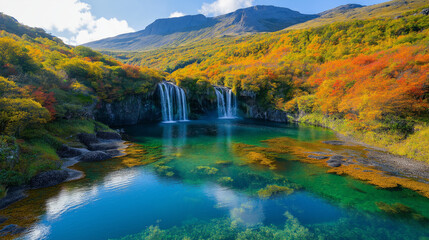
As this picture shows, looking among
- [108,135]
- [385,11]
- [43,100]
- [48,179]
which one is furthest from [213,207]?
[385,11]

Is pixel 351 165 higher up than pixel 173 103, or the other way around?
pixel 173 103

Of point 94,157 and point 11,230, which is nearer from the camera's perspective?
point 11,230

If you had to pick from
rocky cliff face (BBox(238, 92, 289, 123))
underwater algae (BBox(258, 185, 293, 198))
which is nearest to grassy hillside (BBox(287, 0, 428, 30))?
rocky cliff face (BBox(238, 92, 289, 123))

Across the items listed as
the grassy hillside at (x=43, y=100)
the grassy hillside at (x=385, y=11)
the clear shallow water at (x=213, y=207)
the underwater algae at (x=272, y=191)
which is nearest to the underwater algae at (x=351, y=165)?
the clear shallow water at (x=213, y=207)

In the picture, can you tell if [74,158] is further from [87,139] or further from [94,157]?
[87,139]

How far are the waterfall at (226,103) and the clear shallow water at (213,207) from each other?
→ 118 feet

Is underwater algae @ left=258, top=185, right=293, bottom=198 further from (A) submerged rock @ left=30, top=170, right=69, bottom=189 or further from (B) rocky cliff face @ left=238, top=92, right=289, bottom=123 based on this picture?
(B) rocky cliff face @ left=238, top=92, right=289, bottom=123

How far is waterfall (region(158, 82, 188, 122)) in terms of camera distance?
131 ft

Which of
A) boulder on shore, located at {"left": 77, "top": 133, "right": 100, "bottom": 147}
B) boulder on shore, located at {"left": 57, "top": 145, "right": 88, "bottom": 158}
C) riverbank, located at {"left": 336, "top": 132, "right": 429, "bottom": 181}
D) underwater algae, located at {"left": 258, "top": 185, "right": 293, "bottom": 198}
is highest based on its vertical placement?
boulder on shore, located at {"left": 77, "top": 133, "right": 100, "bottom": 147}

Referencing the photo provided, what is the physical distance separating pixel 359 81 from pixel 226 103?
29.7 meters

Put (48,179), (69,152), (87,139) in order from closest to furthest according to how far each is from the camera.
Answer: (48,179), (69,152), (87,139)

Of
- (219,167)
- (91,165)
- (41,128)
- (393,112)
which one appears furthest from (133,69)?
(393,112)

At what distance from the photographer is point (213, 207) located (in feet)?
29.2

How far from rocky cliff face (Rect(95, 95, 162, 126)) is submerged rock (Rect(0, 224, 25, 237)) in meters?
24.9
